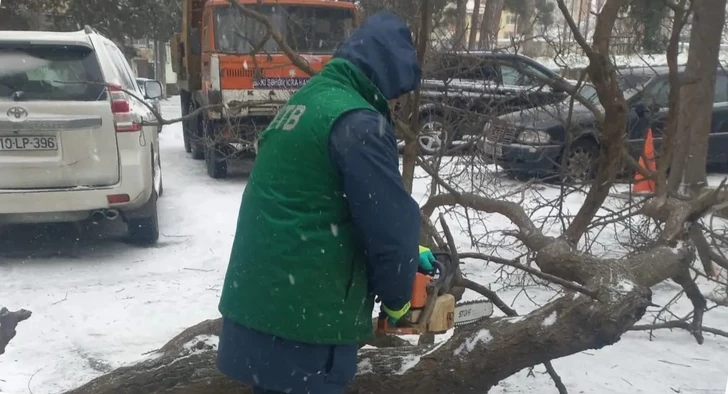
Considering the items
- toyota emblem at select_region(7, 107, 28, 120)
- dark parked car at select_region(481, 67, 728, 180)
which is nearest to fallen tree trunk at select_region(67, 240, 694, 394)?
dark parked car at select_region(481, 67, 728, 180)

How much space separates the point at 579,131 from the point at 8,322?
4.31 m

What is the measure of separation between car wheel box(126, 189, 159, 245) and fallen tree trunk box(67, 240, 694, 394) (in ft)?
11.9

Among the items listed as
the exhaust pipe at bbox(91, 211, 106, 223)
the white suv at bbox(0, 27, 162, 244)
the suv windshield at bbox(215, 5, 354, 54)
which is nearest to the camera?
the white suv at bbox(0, 27, 162, 244)

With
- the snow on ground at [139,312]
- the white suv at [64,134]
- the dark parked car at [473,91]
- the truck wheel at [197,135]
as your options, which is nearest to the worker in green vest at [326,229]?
the snow on ground at [139,312]

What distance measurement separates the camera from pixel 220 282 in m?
5.91

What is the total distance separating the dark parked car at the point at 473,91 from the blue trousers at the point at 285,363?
3.01m

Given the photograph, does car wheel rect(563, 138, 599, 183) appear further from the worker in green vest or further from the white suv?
the white suv

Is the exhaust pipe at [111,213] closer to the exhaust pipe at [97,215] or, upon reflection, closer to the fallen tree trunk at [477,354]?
the exhaust pipe at [97,215]

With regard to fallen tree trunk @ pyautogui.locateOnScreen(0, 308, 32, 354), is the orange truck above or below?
above

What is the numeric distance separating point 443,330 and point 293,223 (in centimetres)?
77

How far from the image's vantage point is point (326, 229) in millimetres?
2227

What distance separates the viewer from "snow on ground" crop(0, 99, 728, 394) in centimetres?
430

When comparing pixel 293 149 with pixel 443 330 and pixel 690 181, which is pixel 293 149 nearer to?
pixel 443 330

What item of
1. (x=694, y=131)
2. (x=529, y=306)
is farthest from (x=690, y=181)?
(x=529, y=306)
